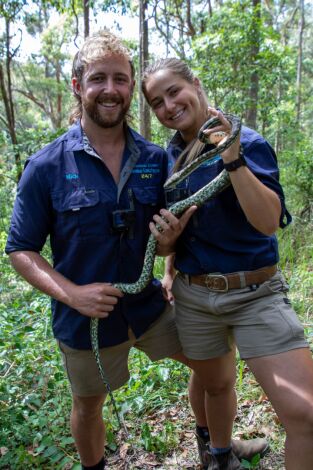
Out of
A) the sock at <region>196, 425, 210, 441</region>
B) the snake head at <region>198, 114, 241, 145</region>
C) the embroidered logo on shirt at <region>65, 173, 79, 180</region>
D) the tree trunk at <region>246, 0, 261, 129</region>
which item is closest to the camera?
the snake head at <region>198, 114, 241, 145</region>

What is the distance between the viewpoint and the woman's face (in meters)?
2.39

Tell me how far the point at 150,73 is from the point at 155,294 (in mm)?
1336

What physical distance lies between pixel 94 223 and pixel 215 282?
741mm

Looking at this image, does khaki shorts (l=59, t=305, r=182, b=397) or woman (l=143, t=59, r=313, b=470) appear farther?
khaki shorts (l=59, t=305, r=182, b=397)

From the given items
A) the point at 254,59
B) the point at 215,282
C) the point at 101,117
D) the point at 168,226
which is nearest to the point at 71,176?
the point at 101,117

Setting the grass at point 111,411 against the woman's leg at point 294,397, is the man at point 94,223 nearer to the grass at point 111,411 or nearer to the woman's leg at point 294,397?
the grass at point 111,411

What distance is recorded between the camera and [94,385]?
2.53 m

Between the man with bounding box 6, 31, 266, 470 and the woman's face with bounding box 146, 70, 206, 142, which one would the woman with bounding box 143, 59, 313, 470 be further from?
the man with bounding box 6, 31, 266, 470

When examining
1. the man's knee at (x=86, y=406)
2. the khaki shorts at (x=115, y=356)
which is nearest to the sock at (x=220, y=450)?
the khaki shorts at (x=115, y=356)

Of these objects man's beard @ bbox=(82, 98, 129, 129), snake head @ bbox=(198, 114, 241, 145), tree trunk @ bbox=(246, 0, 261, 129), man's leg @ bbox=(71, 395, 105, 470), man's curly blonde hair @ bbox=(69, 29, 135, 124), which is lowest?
man's leg @ bbox=(71, 395, 105, 470)

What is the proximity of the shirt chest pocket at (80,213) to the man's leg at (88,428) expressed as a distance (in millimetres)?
1013

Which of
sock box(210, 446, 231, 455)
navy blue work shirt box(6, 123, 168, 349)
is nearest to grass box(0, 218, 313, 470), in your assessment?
sock box(210, 446, 231, 455)

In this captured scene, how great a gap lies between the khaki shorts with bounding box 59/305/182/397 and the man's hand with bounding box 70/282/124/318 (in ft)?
1.24

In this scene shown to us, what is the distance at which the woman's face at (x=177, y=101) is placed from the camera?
94.1 inches
